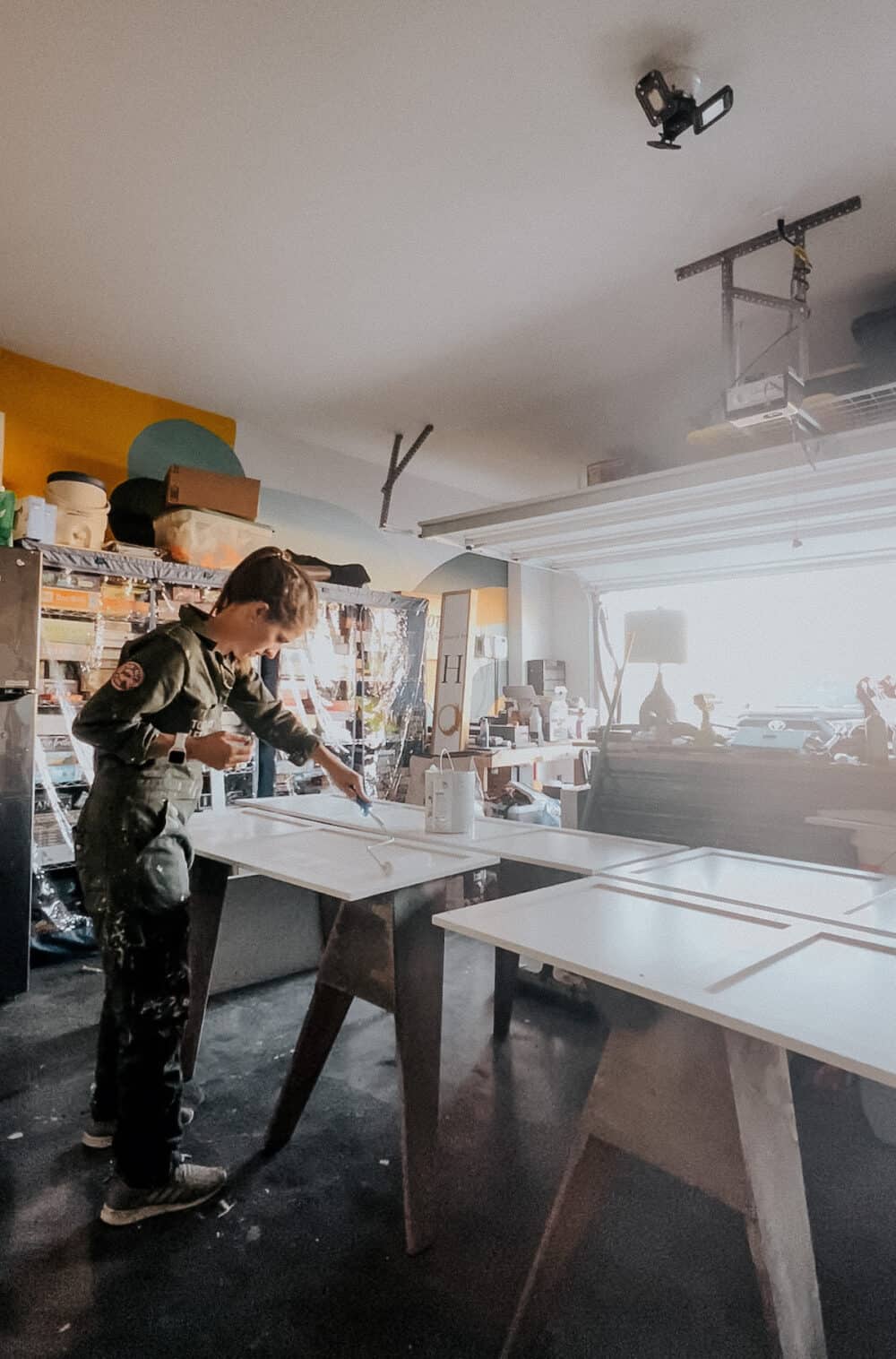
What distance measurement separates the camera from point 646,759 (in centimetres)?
241

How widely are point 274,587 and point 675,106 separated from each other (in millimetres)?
1696

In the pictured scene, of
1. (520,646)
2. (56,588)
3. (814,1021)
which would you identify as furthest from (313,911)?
(520,646)

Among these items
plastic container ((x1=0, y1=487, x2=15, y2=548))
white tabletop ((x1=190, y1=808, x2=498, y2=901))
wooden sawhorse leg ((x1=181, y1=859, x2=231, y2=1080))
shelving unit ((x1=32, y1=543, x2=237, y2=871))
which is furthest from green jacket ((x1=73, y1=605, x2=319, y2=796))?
shelving unit ((x1=32, y1=543, x2=237, y2=871))

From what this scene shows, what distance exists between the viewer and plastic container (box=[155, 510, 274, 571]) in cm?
368

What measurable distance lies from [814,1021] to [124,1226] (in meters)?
1.61

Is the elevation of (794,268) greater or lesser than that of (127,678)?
greater

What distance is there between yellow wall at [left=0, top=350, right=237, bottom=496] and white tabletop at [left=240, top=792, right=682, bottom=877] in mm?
Result: 2226

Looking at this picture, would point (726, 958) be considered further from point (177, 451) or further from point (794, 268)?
point (177, 451)

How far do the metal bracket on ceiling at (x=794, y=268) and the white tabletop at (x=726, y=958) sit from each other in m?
1.95

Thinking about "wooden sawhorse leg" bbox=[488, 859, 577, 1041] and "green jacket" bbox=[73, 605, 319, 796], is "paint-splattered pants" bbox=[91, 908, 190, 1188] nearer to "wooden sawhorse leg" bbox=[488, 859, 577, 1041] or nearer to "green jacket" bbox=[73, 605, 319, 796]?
"green jacket" bbox=[73, 605, 319, 796]

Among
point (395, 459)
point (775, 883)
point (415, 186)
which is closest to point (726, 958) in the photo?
point (775, 883)

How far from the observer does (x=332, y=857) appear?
1.82 metres

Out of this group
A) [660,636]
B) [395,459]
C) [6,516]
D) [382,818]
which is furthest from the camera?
[395,459]

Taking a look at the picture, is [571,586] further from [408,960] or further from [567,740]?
[408,960]
